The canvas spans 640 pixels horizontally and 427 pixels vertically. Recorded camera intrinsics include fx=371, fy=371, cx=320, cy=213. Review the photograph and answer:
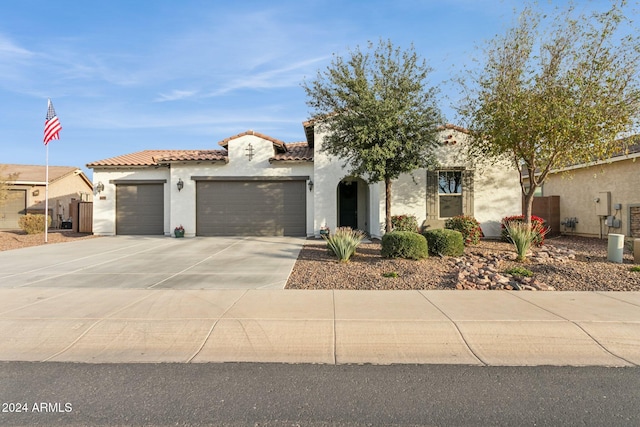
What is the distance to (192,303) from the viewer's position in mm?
6184

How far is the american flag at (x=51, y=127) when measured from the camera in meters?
15.5

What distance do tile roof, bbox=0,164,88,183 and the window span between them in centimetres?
2442

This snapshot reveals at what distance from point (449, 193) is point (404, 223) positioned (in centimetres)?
245

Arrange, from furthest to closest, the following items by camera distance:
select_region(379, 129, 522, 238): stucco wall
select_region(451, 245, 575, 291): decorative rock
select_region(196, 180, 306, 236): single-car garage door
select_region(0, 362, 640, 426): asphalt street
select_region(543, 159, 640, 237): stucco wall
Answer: select_region(196, 180, 306, 236): single-car garage door → select_region(379, 129, 522, 238): stucco wall → select_region(543, 159, 640, 237): stucco wall → select_region(451, 245, 575, 291): decorative rock → select_region(0, 362, 640, 426): asphalt street

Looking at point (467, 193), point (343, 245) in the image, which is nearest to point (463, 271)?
point (343, 245)

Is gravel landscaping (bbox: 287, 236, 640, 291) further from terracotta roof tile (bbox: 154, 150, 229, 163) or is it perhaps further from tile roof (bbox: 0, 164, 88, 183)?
tile roof (bbox: 0, 164, 88, 183)

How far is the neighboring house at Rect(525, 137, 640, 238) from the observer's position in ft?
46.1

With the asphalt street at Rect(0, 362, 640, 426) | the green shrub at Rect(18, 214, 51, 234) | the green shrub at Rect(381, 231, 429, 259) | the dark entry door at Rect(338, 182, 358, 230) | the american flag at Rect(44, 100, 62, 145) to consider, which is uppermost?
the american flag at Rect(44, 100, 62, 145)

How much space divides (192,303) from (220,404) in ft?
10.3

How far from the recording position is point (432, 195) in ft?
47.2

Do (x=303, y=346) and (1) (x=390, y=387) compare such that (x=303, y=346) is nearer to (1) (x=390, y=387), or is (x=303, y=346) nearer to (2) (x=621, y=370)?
(1) (x=390, y=387)

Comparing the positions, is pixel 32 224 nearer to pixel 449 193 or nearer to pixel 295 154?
pixel 295 154

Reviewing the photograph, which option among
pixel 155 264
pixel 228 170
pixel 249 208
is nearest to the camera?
pixel 155 264

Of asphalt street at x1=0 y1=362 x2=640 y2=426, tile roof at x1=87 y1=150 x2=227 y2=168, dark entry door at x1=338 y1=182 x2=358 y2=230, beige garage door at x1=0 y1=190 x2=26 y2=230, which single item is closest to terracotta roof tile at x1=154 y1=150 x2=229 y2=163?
tile roof at x1=87 y1=150 x2=227 y2=168
